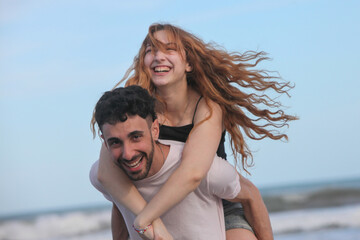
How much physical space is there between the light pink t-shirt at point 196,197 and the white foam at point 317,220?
8.33 metres

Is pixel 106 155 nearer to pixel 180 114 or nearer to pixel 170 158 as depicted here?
pixel 170 158

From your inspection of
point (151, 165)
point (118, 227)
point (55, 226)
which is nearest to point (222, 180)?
point (151, 165)

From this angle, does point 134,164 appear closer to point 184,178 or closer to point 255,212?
point 184,178

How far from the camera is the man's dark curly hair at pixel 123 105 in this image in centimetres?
296

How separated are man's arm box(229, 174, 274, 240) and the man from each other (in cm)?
2

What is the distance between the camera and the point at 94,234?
14.6m

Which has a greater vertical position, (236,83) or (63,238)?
(63,238)

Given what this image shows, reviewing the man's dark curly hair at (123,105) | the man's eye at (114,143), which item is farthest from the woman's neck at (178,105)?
the man's eye at (114,143)

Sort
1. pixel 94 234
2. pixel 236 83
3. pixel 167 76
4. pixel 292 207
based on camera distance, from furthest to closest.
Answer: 1. pixel 292 207
2. pixel 94 234
3. pixel 236 83
4. pixel 167 76

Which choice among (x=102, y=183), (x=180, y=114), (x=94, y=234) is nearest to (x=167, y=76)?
(x=180, y=114)

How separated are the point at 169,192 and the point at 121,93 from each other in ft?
1.97

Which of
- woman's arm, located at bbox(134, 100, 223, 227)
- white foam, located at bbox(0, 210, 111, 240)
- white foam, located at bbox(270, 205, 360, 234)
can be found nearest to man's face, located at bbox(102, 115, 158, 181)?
woman's arm, located at bbox(134, 100, 223, 227)

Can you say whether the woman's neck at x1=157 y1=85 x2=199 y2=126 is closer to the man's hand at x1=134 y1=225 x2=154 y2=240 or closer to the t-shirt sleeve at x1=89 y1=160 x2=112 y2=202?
the t-shirt sleeve at x1=89 y1=160 x2=112 y2=202

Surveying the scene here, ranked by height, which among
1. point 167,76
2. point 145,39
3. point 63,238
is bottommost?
point 167,76
